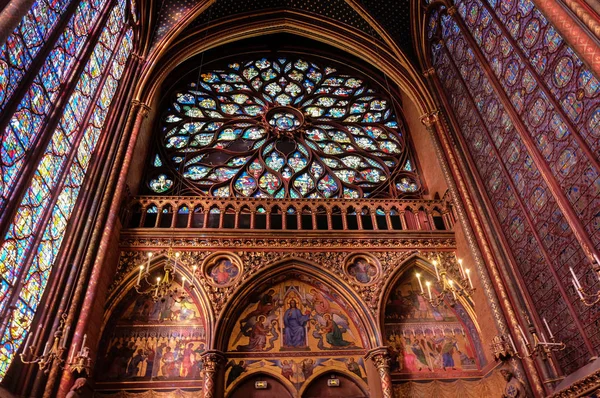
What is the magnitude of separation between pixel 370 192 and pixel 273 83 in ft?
18.2

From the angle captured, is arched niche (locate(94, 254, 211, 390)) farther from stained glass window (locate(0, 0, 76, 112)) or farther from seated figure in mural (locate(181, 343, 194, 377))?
stained glass window (locate(0, 0, 76, 112))

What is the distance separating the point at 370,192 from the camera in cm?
1218

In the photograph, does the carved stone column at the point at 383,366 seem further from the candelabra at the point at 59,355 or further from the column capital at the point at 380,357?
the candelabra at the point at 59,355

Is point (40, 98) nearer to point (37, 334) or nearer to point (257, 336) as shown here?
point (37, 334)

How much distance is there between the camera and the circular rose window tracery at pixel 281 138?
12.1m

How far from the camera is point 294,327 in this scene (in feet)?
30.3

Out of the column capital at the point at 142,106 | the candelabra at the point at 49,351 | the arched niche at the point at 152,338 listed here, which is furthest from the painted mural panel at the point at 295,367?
the column capital at the point at 142,106

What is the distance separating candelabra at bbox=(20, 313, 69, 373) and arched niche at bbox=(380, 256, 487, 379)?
19.0ft

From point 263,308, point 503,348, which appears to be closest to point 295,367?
point 263,308

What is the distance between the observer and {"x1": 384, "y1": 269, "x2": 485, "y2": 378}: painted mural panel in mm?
8859

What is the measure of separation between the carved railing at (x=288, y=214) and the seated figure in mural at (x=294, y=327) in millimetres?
1897

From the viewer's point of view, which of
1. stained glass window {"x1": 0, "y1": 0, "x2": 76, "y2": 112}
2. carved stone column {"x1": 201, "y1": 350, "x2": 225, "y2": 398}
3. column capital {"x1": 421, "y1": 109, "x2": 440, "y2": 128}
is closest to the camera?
stained glass window {"x1": 0, "y1": 0, "x2": 76, "y2": 112}

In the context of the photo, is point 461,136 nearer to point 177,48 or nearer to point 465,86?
point 465,86

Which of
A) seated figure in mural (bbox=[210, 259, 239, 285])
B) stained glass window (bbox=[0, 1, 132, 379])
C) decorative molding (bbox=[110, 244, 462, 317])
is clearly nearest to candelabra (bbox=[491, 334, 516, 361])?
decorative molding (bbox=[110, 244, 462, 317])
